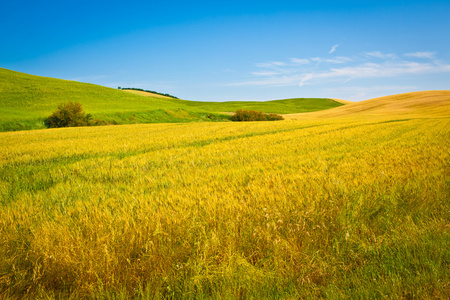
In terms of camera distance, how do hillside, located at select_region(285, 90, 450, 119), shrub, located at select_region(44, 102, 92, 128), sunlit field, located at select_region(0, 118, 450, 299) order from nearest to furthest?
sunlit field, located at select_region(0, 118, 450, 299) → hillside, located at select_region(285, 90, 450, 119) → shrub, located at select_region(44, 102, 92, 128)

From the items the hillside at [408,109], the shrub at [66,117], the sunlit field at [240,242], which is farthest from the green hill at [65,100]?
the sunlit field at [240,242]

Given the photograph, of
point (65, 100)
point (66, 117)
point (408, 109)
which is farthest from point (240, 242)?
point (65, 100)

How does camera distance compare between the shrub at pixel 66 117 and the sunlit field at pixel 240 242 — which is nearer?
the sunlit field at pixel 240 242

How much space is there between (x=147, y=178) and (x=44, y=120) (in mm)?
45046

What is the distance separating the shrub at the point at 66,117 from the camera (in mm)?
36906

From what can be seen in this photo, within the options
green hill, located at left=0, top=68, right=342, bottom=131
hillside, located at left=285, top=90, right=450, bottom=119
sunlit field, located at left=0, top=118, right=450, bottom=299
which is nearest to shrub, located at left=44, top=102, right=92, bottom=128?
green hill, located at left=0, top=68, right=342, bottom=131

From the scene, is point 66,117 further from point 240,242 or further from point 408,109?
point 408,109

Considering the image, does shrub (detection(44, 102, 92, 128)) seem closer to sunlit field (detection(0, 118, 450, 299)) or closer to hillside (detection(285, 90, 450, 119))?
sunlit field (detection(0, 118, 450, 299))

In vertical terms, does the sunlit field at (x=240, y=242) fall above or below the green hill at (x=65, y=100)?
below

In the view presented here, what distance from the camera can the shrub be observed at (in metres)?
36.9

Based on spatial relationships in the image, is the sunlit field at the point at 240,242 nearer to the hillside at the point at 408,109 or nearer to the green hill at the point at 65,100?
the hillside at the point at 408,109

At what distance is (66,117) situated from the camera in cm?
3691

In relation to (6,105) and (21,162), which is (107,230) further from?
(6,105)

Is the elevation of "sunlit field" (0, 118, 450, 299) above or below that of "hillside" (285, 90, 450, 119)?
below
